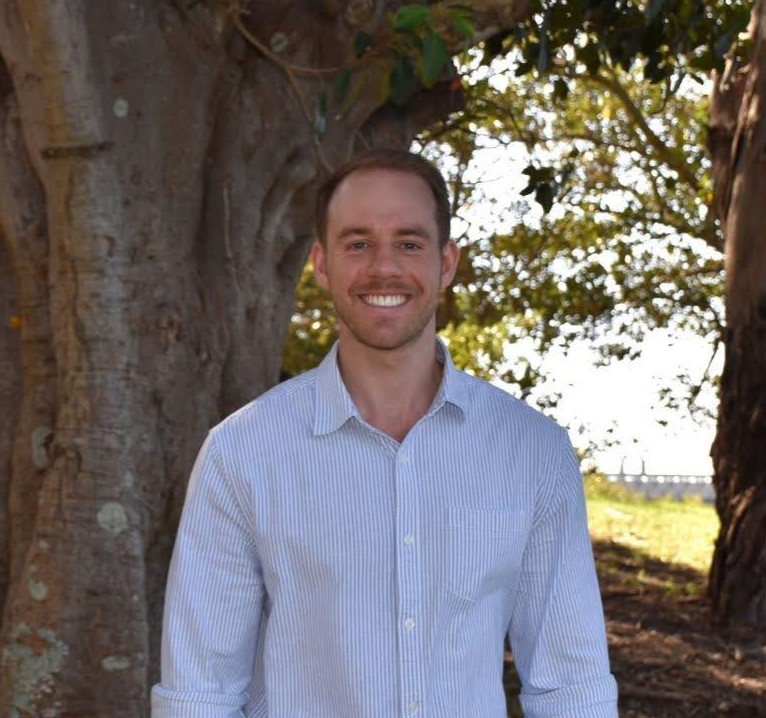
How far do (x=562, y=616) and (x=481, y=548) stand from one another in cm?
22

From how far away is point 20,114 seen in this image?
5445 mm

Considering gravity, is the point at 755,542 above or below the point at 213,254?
below

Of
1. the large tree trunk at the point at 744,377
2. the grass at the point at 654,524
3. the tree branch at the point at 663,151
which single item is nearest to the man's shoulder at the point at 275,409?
the large tree trunk at the point at 744,377

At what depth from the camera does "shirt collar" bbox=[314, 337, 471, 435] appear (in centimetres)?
279

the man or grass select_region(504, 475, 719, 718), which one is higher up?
the man

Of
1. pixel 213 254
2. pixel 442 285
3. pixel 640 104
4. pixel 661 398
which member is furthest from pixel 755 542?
pixel 442 285

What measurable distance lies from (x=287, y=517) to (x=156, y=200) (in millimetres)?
2720

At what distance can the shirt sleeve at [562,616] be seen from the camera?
2.79m

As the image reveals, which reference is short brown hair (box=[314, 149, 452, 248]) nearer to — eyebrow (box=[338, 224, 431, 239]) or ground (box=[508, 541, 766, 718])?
eyebrow (box=[338, 224, 431, 239])

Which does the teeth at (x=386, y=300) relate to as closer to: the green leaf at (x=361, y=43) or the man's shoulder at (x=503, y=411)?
the man's shoulder at (x=503, y=411)

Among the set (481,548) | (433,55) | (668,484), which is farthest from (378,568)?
(668,484)

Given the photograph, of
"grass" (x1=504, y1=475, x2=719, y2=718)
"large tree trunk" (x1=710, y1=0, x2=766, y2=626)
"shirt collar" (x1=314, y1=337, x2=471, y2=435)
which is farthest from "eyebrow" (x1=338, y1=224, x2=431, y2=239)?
"large tree trunk" (x1=710, y1=0, x2=766, y2=626)

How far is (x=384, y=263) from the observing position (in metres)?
2.82

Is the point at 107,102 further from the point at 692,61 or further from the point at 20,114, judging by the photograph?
the point at 692,61
